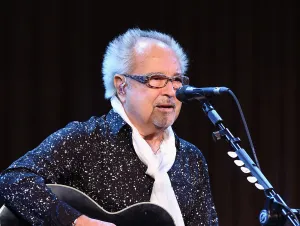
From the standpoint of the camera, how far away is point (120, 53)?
7.95 feet

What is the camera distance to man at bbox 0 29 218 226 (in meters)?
2.23

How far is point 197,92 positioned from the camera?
1.86 m

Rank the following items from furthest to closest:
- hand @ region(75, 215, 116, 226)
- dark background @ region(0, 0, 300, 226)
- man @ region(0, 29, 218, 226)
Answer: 1. dark background @ region(0, 0, 300, 226)
2. man @ region(0, 29, 218, 226)
3. hand @ region(75, 215, 116, 226)

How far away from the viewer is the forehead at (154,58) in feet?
7.59

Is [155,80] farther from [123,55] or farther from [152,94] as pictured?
[123,55]

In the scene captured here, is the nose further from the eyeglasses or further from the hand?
the hand

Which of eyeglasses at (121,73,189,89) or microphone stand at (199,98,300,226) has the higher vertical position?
eyeglasses at (121,73,189,89)

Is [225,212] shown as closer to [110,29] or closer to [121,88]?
[110,29]

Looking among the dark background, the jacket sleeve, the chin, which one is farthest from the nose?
the dark background

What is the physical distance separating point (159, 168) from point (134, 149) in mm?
140

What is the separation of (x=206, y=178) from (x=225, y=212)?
1.61 m

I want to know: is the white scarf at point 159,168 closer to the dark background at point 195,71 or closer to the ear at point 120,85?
the ear at point 120,85

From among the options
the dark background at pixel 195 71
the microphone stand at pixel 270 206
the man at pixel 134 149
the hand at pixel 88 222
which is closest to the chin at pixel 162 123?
the man at pixel 134 149

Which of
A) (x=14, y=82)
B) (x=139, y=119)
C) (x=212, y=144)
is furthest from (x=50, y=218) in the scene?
(x=212, y=144)
